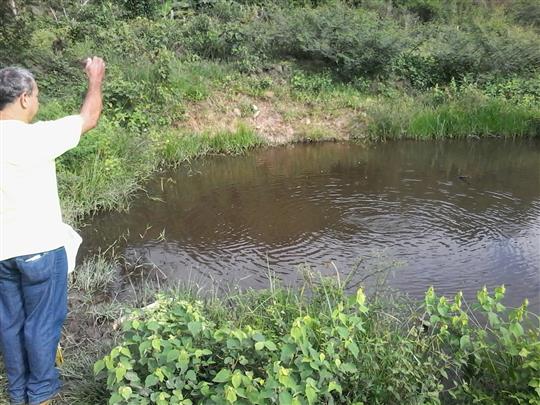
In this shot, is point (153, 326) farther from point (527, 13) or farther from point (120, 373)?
point (527, 13)

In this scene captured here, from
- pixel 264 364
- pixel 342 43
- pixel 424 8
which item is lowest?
pixel 264 364

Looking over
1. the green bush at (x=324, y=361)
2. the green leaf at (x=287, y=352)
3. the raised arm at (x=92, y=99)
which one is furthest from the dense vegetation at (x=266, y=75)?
the green leaf at (x=287, y=352)

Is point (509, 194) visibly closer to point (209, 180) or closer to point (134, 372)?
point (209, 180)

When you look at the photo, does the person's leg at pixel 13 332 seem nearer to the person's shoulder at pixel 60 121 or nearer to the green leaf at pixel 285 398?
the person's shoulder at pixel 60 121

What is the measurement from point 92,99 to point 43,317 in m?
1.21

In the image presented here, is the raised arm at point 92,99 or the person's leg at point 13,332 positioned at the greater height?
the raised arm at point 92,99

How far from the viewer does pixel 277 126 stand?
1034 centimetres

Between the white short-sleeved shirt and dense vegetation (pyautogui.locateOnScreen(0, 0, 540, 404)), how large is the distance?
68 centimetres

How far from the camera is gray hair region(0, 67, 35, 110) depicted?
2508 millimetres

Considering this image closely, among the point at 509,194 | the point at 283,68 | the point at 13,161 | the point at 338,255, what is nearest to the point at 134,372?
the point at 13,161

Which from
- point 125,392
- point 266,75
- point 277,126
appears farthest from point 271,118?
point 125,392

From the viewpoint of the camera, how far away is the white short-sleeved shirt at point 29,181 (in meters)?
2.48

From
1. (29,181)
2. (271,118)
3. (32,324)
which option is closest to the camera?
(29,181)

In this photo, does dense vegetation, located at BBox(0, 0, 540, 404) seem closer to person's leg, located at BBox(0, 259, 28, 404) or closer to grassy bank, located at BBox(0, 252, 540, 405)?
grassy bank, located at BBox(0, 252, 540, 405)
